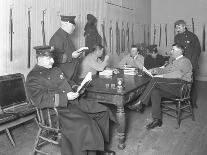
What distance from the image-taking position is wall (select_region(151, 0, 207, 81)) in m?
7.54

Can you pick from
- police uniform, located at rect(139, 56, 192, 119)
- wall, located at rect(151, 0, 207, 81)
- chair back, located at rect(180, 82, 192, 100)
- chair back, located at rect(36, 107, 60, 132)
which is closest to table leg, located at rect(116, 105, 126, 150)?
chair back, located at rect(36, 107, 60, 132)

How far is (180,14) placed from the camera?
7875 millimetres

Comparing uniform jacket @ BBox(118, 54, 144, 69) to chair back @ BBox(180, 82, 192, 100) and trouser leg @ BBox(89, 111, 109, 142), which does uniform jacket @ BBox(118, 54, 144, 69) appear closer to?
chair back @ BBox(180, 82, 192, 100)

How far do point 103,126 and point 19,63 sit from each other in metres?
1.69

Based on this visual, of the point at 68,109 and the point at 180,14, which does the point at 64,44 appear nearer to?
the point at 68,109

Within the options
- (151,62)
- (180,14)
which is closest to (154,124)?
(151,62)

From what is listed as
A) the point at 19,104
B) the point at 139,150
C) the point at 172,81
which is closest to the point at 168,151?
the point at 139,150

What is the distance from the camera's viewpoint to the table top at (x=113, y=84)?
2.88 m

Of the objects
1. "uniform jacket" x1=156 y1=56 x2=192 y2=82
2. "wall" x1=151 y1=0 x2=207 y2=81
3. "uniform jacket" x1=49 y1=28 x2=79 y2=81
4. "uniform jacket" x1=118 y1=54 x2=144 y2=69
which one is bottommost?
"uniform jacket" x1=156 y1=56 x2=192 y2=82

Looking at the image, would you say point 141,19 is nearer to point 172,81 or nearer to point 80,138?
point 172,81

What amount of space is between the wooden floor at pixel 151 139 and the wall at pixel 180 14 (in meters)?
3.96

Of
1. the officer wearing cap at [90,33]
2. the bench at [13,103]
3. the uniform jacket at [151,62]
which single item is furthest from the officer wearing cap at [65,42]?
the uniform jacket at [151,62]

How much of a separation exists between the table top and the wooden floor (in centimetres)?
73

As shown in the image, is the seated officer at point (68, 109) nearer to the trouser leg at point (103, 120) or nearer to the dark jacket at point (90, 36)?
the trouser leg at point (103, 120)
